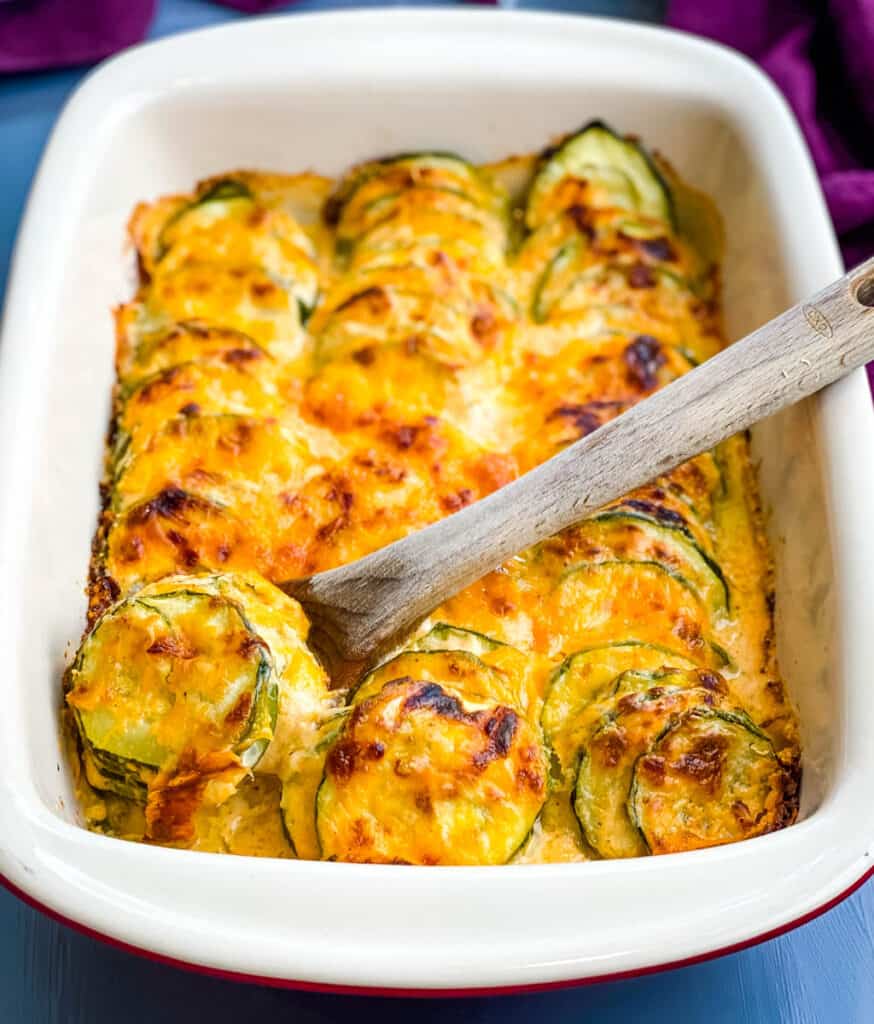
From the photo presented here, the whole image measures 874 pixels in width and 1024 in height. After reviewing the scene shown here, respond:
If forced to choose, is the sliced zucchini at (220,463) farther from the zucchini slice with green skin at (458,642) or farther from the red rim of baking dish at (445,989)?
the red rim of baking dish at (445,989)

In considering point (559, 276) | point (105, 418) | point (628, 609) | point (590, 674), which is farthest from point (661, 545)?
point (105, 418)

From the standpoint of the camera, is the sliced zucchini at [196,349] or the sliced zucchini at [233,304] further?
the sliced zucchini at [233,304]

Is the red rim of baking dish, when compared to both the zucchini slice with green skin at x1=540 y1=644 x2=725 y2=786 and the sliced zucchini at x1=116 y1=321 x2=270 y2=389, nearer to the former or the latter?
the zucchini slice with green skin at x1=540 y1=644 x2=725 y2=786

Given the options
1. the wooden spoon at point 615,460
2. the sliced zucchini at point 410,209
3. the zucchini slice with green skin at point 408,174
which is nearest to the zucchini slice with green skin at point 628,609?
the wooden spoon at point 615,460

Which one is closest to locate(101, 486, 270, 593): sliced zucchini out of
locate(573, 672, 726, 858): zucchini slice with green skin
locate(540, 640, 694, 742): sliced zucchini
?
locate(540, 640, 694, 742): sliced zucchini

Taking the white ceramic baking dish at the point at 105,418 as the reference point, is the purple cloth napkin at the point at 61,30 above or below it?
above

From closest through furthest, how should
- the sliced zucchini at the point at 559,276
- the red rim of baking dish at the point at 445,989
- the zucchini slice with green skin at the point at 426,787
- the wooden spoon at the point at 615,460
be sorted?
1. the red rim of baking dish at the point at 445,989
2. the zucchini slice with green skin at the point at 426,787
3. the wooden spoon at the point at 615,460
4. the sliced zucchini at the point at 559,276

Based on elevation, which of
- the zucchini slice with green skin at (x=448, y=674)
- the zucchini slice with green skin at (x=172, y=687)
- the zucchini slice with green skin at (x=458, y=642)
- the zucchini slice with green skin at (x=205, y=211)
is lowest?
the zucchini slice with green skin at (x=458, y=642)
